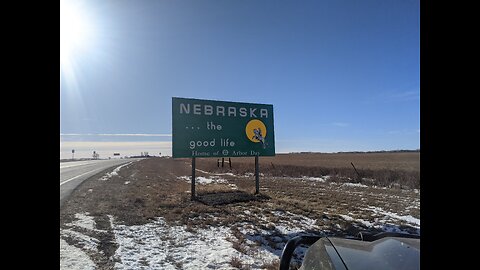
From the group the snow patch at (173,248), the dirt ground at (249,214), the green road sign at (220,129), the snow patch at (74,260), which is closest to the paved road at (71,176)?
the snow patch at (74,260)

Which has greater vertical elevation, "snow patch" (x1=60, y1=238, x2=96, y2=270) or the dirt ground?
"snow patch" (x1=60, y1=238, x2=96, y2=270)

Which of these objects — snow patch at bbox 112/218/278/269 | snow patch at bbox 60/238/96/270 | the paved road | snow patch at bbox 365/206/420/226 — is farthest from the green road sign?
snow patch at bbox 60/238/96/270

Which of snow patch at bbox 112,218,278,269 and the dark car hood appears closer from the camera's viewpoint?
the dark car hood

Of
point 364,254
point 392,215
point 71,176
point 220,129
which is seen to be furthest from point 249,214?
point 71,176

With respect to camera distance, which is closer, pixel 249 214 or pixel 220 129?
pixel 249 214

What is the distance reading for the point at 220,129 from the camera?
470 inches

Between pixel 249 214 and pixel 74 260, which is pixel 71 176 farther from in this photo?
pixel 74 260

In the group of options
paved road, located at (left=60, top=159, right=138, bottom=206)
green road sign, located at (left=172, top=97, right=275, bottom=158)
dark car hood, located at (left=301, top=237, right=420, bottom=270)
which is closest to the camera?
dark car hood, located at (left=301, top=237, right=420, bottom=270)

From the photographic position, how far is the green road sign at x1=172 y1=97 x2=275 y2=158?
1110cm

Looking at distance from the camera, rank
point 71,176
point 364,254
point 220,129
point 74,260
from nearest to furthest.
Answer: point 364,254 → point 74,260 → point 220,129 → point 71,176

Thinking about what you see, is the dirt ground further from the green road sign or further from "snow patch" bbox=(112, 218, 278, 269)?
the green road sign
